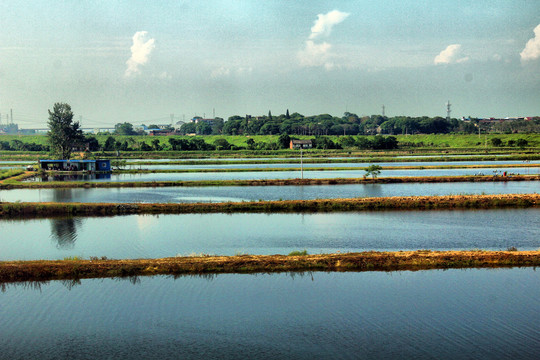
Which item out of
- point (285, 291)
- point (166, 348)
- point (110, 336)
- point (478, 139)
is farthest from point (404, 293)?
point (478, 139)

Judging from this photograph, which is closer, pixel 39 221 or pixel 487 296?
pixel 487 296

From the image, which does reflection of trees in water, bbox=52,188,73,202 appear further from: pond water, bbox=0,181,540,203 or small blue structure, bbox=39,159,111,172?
small blue structure, bbox=39,159,111,172

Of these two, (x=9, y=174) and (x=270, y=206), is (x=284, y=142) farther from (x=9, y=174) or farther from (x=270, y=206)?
(x=270, y=206)

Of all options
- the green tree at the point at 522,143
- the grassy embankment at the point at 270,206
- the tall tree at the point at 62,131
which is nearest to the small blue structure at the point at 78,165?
the tall tree at the point at 62,131

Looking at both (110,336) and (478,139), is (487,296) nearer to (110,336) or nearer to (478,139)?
(110,336)

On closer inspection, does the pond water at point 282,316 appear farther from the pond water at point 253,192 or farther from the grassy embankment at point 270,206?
the pond water at point 253,192

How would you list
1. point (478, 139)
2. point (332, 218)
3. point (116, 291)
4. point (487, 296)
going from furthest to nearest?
point (478, 139) < point (332, 218) < point (116, 291) < point (487, 296)

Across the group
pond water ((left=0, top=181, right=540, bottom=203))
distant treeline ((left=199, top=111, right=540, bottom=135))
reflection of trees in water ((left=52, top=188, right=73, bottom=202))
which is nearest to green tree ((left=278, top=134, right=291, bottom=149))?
distant treeline ((left=199, top=111, right=540, bottom=135))
